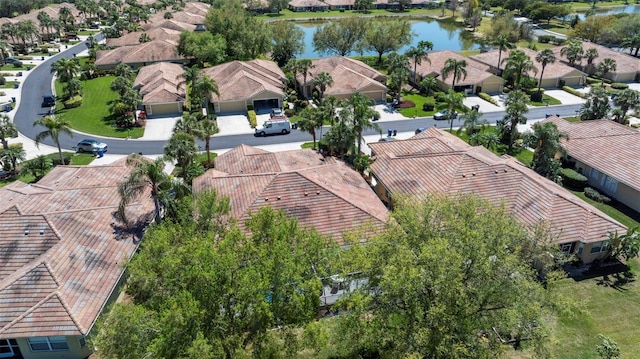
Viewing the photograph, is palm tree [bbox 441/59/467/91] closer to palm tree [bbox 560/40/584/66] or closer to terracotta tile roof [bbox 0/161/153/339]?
palm tree [bbox 560/40/584/66]

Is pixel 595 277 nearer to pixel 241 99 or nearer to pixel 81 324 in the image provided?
pixel 81 324

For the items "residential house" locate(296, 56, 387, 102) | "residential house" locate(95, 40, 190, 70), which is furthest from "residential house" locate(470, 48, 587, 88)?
"residential house" locate(95, 40, 190, 70)

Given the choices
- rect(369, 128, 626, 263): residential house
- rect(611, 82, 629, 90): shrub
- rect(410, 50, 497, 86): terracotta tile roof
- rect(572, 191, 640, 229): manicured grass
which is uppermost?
rect(410, 50, 497, 86): terracotta tile roof

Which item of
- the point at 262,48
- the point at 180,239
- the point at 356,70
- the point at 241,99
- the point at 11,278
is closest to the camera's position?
the point at 180,239

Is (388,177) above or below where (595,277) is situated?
above

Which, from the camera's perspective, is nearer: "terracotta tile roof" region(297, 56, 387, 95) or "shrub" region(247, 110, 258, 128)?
"shrub" region(247, 110, 258, 128)

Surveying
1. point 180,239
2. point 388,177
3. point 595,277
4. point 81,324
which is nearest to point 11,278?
point 81,324
